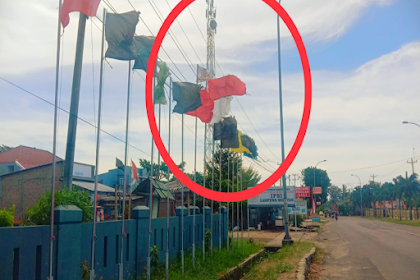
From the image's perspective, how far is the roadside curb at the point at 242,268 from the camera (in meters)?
12.2

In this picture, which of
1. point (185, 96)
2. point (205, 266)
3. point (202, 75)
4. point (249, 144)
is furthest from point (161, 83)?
point (249, 144)

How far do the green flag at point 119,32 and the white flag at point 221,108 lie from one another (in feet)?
21.2

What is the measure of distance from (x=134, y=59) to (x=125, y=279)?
4.86 metres

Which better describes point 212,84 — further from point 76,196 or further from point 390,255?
point 390,255

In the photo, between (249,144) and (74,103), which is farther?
(249,144)

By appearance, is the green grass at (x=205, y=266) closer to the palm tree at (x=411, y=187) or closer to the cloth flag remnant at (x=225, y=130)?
the cloth flag remnant at (x=225, y=130)

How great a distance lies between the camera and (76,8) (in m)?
7.58

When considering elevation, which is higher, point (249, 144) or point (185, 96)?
point (185, 96)

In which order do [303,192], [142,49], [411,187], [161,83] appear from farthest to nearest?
[411,187] → [303,192] → [161,83] → [142,49]

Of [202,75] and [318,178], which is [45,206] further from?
[318,178]

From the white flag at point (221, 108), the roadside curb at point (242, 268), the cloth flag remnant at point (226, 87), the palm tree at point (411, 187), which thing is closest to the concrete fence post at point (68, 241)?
the roadside curb at point (242, 268)

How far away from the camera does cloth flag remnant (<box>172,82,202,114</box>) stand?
39.6 feet

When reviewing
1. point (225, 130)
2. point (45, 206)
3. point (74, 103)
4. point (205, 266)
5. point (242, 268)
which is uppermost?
point (225, 130)

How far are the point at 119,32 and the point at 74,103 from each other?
5.83ft
